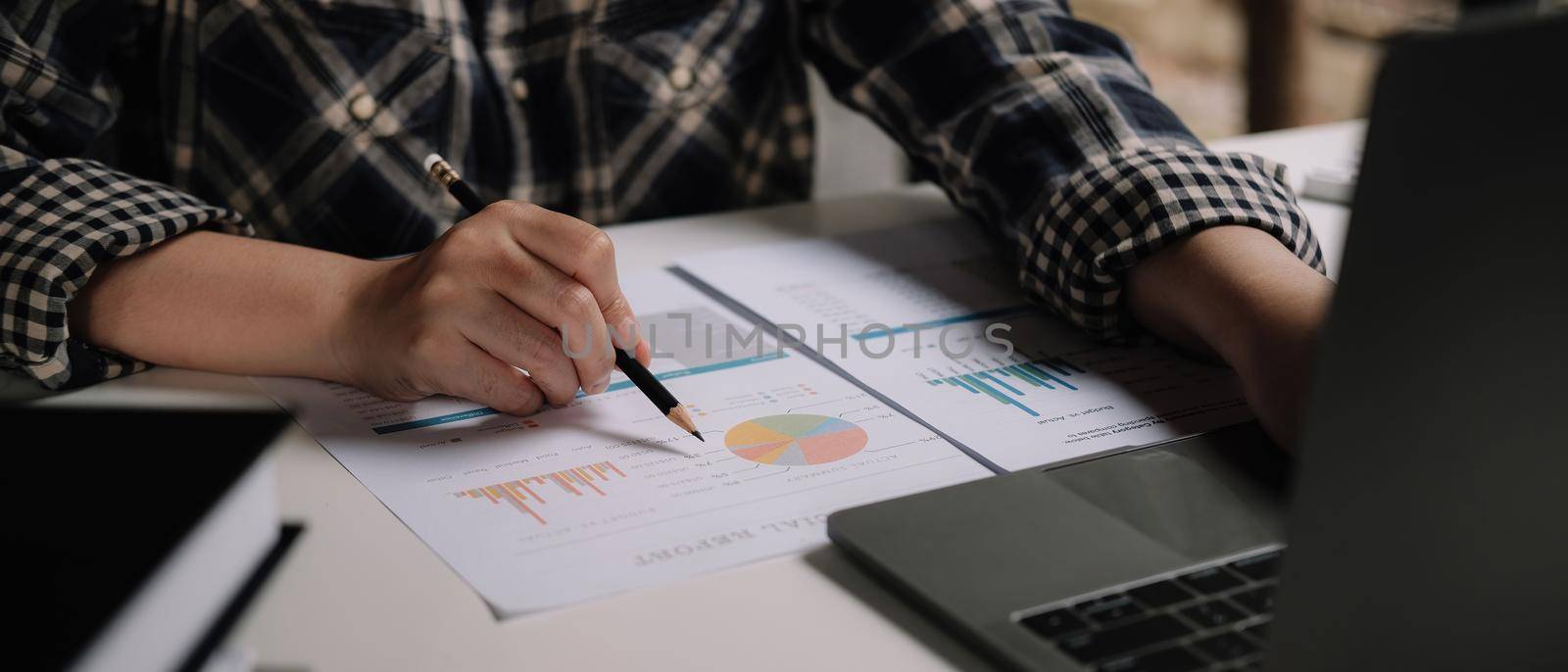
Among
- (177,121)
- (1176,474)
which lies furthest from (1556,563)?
(177,121)

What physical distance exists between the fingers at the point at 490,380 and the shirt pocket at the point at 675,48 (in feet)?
1.55

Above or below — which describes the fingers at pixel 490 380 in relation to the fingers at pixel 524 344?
below

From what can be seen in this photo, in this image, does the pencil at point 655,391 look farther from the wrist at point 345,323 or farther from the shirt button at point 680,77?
the shirt button at point 680,77

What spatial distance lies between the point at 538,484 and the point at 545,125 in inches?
23.1

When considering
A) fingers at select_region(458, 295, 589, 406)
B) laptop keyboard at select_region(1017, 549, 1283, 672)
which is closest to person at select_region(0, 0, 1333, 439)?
fingers at select_region(458, 295, 589, 406)

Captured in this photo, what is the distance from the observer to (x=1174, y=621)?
451 millimetres

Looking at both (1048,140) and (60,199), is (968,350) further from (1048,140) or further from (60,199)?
(60,199)

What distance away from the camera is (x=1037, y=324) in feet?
2.67

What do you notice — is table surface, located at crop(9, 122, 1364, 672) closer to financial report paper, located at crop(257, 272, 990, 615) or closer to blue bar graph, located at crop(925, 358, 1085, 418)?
financial report paper, located at crop(257, 272, 990, 615)

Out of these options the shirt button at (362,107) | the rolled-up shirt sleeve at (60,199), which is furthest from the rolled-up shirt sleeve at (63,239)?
the shirt button at (362,107)

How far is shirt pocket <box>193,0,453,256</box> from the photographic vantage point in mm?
950

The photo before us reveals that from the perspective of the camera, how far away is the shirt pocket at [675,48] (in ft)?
3.54

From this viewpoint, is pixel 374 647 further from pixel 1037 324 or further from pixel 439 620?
pixel 1037 324

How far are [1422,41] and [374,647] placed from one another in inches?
15.5
